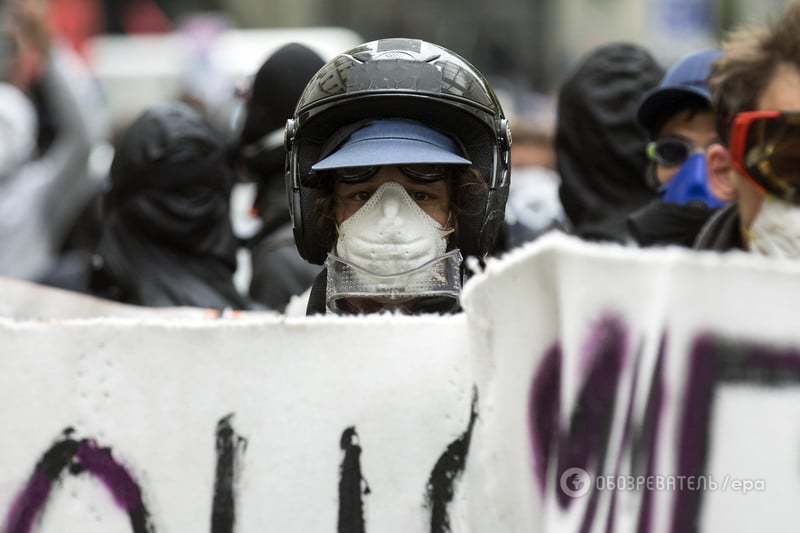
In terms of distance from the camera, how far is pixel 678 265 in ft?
6.31

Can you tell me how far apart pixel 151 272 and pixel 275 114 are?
0.70 m

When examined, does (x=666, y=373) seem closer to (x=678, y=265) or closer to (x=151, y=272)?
(x=678, y=265)

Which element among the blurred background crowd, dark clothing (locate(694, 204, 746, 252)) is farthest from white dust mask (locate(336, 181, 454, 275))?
the blurred background crowd

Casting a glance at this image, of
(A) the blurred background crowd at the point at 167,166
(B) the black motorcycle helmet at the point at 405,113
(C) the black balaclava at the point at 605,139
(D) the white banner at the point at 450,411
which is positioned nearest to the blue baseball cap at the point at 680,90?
(A) the blurred background crowd at the point at 167,166

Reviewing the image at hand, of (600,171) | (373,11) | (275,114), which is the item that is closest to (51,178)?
(275,114)

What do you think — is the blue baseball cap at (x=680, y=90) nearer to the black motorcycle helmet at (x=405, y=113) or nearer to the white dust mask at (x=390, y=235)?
the black motorcycle helmet at (x=405, y=113)

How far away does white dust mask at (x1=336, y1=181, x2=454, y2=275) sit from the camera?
8.86 ft

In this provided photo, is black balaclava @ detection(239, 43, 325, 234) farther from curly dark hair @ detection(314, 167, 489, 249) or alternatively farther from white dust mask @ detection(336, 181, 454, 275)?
white dust mask @ detection(336, 181, 454, 275)

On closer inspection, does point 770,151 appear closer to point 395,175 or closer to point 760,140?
point 760,140

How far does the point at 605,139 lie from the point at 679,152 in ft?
2.75

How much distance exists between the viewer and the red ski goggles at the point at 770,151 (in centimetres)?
245

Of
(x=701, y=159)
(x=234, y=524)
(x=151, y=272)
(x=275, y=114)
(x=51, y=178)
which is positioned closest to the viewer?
(x=234, y=524)

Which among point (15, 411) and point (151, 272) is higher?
point (151, 272)

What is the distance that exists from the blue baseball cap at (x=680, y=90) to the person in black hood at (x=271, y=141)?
1.07 metres
